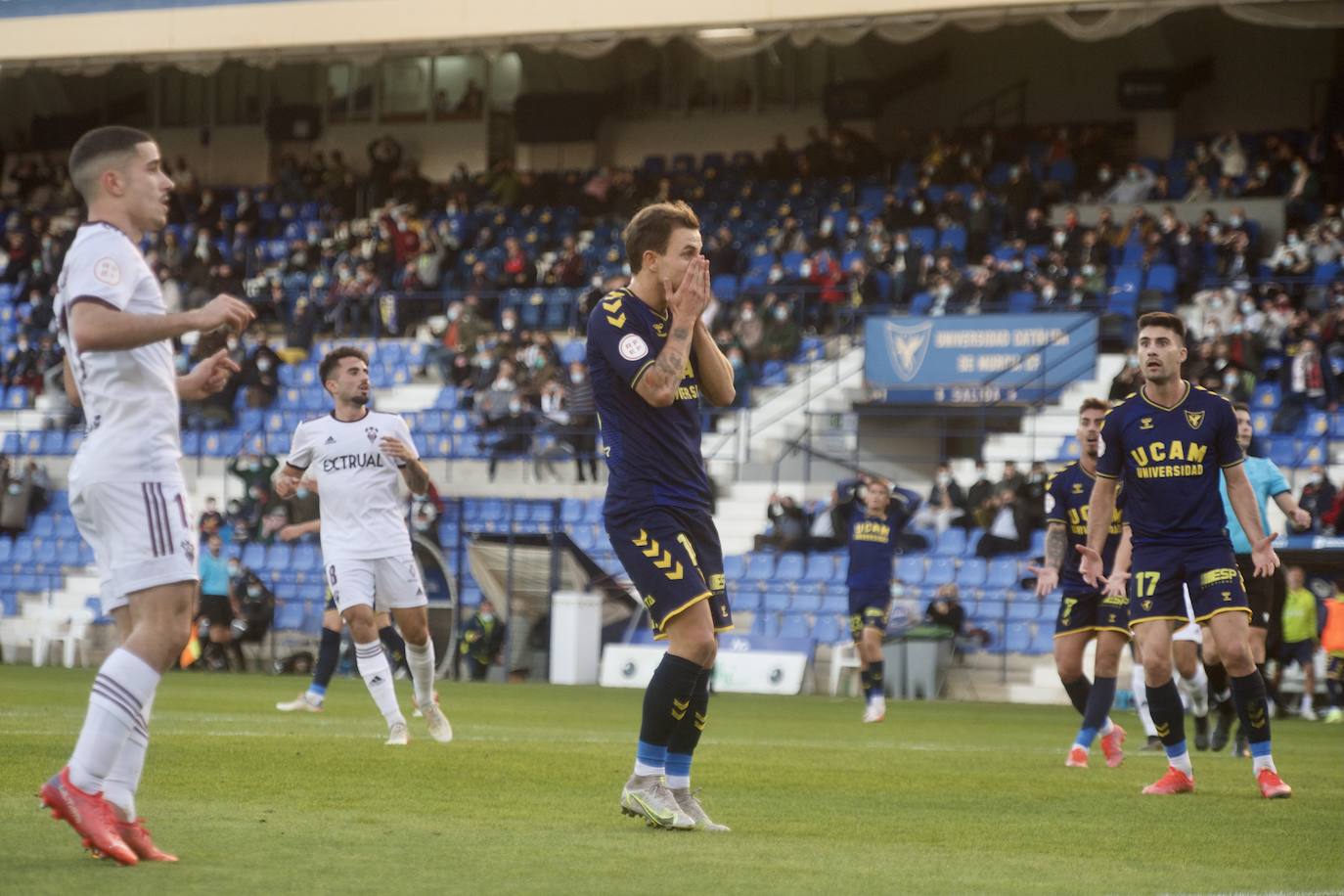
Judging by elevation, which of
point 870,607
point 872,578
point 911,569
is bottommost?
point 870,607

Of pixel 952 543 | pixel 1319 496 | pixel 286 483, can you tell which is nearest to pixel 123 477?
pixel 286 483

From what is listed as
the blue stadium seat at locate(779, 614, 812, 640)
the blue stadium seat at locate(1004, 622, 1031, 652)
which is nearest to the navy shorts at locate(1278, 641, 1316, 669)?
the blue stadium seat at locate(1004, 622, 1031, 652)

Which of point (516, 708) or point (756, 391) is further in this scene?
point (756, 391)

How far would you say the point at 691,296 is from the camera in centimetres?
710

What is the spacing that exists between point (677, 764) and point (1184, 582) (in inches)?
138

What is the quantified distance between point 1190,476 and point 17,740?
6704mm

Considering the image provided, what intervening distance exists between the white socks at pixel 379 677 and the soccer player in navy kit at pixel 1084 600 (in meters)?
4.05

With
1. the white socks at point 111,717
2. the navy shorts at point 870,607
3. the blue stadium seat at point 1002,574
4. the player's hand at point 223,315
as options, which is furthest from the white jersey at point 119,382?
the blue stadium seat at point 1002,574

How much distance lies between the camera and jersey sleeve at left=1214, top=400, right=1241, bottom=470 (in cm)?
970

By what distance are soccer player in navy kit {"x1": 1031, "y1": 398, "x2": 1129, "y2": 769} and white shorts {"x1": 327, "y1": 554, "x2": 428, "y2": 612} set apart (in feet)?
12.9

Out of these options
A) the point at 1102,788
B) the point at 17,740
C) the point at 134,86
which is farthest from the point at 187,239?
the point at 1102,788

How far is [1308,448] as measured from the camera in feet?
77.8

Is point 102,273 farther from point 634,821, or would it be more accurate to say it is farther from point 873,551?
point 873,551

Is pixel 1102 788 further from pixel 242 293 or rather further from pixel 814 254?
pixel 242 293
